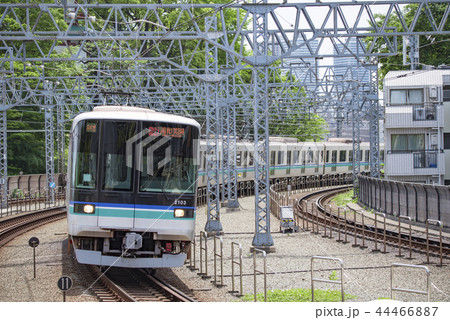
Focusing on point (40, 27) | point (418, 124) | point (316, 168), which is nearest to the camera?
point (418, 124)

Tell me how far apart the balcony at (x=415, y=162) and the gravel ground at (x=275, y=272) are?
1149 cm

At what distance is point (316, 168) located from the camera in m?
50.0

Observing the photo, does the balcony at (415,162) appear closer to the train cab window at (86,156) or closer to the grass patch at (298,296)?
the grass patch at (298,296)

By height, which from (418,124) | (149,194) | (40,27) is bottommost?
(149,194)

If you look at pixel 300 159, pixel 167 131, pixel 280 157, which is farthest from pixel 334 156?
pixel 167 131

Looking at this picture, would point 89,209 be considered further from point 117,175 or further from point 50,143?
point 50,143

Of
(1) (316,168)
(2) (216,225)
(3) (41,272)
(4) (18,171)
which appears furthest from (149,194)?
(1) (316,168)

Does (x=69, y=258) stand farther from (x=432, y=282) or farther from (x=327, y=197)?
(x=327, y=197)

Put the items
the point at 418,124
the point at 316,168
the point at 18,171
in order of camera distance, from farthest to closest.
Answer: the point at 316,168 → the point at 18,171 → the point at 418,124

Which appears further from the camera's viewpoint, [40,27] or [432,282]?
[40,27]

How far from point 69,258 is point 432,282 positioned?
8.14 metres

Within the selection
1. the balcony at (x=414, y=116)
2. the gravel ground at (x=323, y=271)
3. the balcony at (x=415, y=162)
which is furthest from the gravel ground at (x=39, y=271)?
the balcony at (x=414, y=116)

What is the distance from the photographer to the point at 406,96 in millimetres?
30094

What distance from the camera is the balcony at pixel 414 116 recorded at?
96.8 ft
